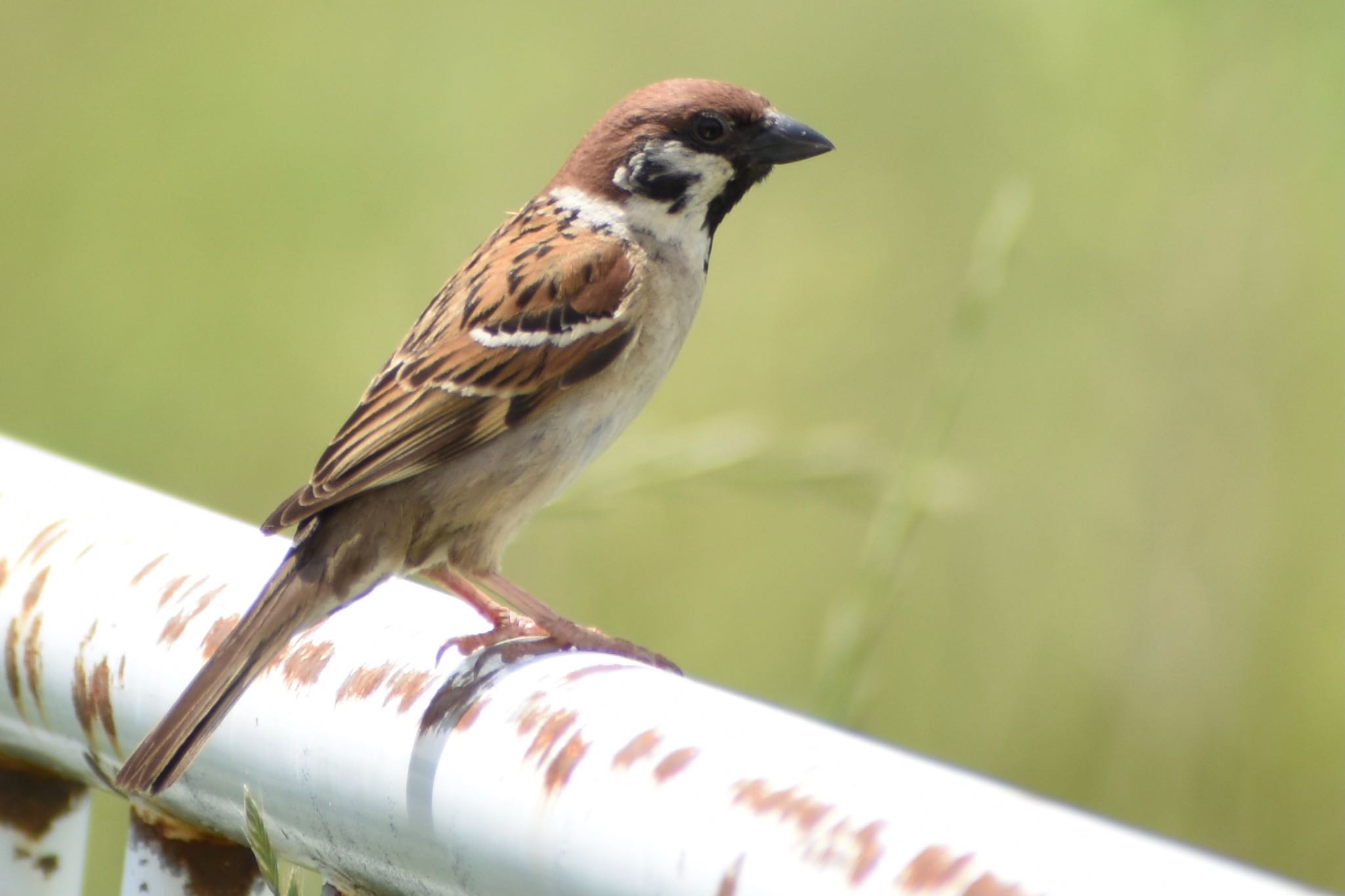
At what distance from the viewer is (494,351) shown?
8.77 ft

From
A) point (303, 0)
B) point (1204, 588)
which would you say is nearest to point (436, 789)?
point (1204, 588)

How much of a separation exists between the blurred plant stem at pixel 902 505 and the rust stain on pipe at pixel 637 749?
0.79 meters

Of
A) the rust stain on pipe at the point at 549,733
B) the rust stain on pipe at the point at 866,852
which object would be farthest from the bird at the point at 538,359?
the rust stain on pipe at the point at 866,852

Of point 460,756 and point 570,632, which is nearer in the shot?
point 460,756

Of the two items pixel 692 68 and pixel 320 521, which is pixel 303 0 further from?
pixel 320 521

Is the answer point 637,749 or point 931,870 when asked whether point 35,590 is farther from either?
point 931,870

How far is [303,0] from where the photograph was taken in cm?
461

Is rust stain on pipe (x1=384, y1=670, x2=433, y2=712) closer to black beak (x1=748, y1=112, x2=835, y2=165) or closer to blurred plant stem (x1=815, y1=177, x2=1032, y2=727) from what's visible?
blurred plant stem (x1=815, y1=177, x2=1032, y2=727)

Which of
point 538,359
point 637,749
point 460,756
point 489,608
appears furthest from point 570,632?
point 637,749

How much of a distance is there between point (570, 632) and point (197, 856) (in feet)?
2.62

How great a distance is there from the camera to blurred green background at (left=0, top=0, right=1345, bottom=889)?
3133 mm

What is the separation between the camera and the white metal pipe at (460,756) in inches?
42.8

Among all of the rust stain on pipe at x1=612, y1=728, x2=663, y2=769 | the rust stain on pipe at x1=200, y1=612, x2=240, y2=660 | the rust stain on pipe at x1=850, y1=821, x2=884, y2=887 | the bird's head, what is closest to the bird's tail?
the rust stain on pipe at x1=200, y1=612, x2=240, y2=660

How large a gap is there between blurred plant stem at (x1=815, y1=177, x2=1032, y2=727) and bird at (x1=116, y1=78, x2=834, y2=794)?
0.83 feet
